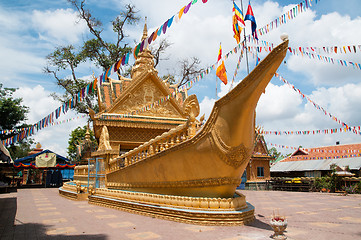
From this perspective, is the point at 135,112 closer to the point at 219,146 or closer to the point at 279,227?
the point at 219,146

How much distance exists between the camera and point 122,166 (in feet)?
34.5

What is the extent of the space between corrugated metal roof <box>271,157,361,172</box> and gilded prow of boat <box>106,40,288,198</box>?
1906 cm

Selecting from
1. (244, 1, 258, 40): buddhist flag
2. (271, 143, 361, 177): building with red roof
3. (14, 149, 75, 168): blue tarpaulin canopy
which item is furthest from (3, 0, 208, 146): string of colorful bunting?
(271, 143, 361, 177): building with red roof

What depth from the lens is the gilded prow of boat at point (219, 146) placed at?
536cm

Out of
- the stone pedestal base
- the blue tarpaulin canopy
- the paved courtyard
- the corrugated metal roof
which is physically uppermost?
the blue tarpaulin canopy

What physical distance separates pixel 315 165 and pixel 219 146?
21.8 meters

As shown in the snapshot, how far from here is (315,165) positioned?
78.7 feet

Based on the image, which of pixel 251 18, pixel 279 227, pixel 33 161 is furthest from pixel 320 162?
pixel 33 161

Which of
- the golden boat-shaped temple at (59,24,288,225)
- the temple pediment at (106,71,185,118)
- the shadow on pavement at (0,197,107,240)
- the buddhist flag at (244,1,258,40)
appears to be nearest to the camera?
the shadow on pavement at (0,197,107,240)

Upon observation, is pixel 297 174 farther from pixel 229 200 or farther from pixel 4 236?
pixel 4 236

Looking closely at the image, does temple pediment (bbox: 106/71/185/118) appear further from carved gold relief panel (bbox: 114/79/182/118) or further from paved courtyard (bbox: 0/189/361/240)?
paved courtyard (bbox: 0/189/361/240)

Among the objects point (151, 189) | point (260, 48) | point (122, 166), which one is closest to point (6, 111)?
point (122, 166)

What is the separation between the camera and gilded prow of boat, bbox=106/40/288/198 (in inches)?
211

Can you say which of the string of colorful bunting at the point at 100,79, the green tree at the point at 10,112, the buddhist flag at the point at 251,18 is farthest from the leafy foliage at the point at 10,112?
the buddhist flag at the point at 251,18
